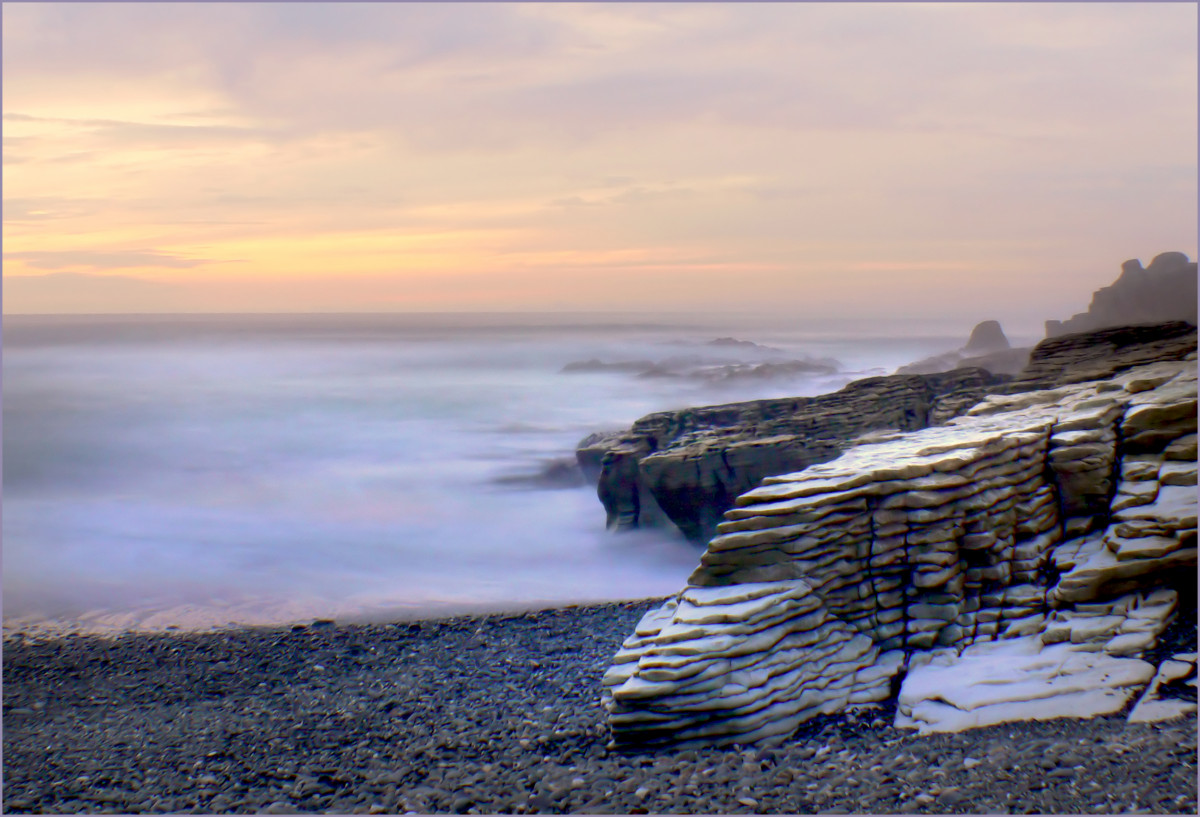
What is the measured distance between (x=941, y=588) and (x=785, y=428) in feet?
19.0

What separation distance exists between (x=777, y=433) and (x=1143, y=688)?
6850mm

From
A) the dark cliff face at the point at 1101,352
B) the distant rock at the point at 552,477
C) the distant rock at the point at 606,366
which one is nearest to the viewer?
the dark cliff face at the point at 1101,352

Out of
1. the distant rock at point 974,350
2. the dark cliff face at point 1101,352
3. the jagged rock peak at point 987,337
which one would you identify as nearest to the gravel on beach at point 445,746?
the dark cliff face at point 1101,352

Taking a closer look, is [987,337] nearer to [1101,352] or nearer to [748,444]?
[1101,352]

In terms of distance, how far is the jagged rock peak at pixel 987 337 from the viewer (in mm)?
18578

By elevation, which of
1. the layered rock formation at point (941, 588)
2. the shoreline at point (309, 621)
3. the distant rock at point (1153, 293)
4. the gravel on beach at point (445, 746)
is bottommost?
the shoreline at point (309, 621)

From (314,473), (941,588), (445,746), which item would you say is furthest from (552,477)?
(941,588)

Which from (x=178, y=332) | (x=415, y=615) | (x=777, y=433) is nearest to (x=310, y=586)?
(x=415, y=615)

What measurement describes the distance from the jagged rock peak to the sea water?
4378mm

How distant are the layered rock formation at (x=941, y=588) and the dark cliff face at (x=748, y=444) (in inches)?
149

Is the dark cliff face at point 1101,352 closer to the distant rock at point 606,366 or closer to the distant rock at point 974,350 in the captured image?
the distant rock at point 974,350

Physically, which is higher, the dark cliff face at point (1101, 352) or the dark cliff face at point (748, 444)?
the dark cliff face at point (1101, 352)

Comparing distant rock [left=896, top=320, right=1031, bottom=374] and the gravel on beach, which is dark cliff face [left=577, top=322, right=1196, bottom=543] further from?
distant rock [left=896, top=320, right=1031, bottom=374]

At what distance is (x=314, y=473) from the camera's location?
18750 mm
